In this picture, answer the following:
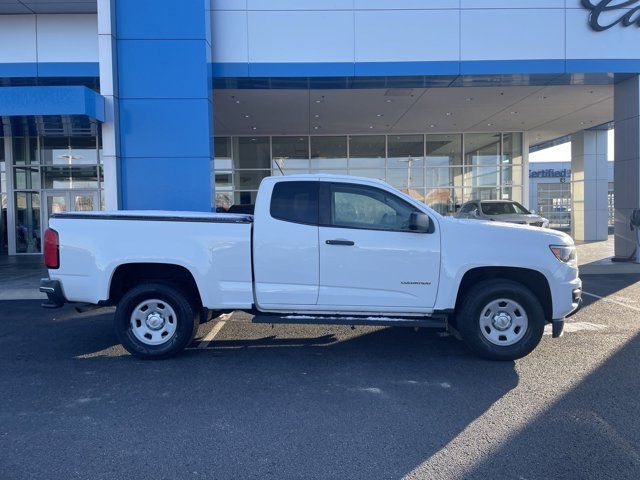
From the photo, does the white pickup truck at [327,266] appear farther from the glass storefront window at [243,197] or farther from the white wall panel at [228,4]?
the glass storefront window at [243,197]

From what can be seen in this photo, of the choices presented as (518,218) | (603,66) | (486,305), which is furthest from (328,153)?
(486,305)

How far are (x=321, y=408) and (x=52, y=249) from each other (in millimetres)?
3604

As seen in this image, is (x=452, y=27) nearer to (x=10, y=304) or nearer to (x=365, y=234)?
(x=365, y=234)

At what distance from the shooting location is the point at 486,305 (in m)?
5.45

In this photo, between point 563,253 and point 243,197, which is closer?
point 563,253

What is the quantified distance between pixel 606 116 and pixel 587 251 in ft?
18.1

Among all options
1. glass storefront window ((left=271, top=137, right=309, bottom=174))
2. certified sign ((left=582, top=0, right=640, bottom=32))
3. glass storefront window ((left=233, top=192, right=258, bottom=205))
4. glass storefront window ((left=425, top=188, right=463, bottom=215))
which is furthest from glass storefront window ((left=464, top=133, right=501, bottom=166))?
glass storefront window ((left=233, top=192, right=258, bottom=205))

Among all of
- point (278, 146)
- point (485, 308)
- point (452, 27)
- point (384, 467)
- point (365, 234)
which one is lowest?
point (384, 467)

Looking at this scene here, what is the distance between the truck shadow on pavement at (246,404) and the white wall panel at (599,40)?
10035 mm

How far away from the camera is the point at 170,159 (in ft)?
36.0

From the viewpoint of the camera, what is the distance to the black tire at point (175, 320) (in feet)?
18.5

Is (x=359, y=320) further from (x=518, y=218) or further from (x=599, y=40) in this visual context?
(x=518, y=218)

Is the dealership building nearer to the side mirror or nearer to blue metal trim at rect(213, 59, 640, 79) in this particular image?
blue metal trim at rect(213, 59, 640, 79)

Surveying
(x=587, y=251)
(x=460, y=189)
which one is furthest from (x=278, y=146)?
(x=587, y=251)
